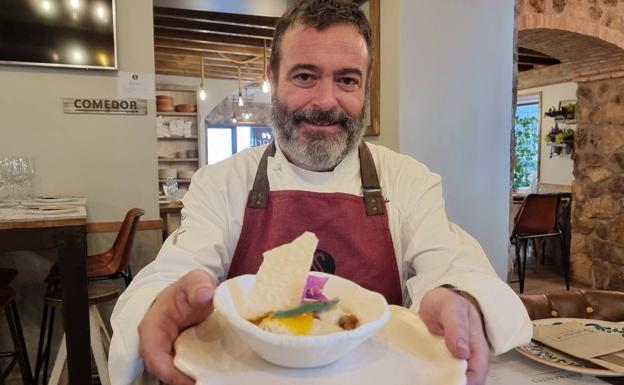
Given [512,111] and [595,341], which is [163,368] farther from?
[512,111]

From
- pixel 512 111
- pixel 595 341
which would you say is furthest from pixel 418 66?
pixel 595 341

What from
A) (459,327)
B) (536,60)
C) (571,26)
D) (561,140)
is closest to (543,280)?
(561,140)

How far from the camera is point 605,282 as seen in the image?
412cm

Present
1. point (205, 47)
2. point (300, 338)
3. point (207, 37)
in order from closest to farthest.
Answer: point (300, 338)
point (207, 37)
point (205, 47)

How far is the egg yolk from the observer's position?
20.4 inches

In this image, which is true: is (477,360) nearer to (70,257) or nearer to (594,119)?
(70,257)

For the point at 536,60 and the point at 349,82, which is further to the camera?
the point at 536,60

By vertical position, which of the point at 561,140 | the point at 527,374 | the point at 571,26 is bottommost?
the point at 527,374

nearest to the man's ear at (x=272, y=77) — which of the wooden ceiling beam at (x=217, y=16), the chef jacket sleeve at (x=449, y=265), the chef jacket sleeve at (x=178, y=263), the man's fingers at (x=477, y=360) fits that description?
the chef jacket sleeve at (x=178, y=263)

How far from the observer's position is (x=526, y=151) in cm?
700

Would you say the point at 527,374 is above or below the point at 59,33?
below

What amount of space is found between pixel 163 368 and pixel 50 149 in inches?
92.1

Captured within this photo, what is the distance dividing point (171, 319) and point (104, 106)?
2287 millimetres

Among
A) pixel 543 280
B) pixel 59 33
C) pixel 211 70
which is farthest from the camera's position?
pixel 211 70
